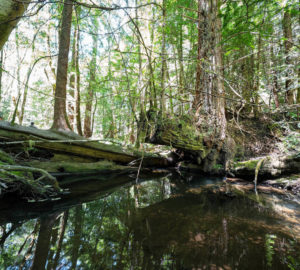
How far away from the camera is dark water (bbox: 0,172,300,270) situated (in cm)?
160

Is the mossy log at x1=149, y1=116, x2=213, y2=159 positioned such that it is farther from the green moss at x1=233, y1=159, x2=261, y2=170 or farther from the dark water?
the dark water

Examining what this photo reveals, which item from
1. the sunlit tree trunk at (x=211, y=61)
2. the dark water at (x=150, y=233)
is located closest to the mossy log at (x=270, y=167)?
the sunlit tree trunk at (x=211, y=61)

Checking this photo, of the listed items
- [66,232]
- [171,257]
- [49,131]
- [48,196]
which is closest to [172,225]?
[171,257]

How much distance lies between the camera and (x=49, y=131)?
4.81 metres

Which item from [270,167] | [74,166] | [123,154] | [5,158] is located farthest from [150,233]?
[270,167]

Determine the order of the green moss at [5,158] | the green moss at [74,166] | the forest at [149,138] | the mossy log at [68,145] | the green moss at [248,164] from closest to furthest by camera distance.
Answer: the forest at [149,138] → the green moss at [5,158] → the mossy log at [68,145] → the green moss at [74,166] → the green moss at [248,164]

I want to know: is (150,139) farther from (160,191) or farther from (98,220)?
(98,220)

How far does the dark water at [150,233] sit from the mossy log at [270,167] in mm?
1286

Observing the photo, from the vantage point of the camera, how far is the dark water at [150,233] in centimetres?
160

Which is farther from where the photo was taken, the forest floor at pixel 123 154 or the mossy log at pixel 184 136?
the mossy log at pixel 184 136

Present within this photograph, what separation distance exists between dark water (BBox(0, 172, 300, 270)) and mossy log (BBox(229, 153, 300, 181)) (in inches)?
50.6

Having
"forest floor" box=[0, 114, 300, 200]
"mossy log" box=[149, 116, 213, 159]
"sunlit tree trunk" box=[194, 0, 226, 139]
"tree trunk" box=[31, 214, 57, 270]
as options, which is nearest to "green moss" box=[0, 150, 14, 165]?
"forest floor" box=[0, 114, 300, 200]

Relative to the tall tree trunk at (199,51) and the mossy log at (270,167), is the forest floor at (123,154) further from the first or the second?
the tall tree trunk at (199,51)

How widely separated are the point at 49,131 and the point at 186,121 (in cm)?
403
